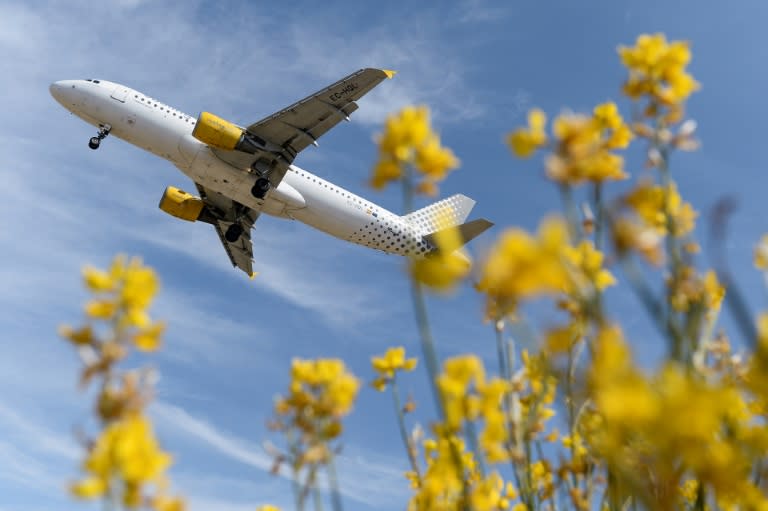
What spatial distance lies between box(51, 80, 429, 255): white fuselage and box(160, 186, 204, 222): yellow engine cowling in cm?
320

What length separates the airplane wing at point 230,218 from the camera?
77.4 ft

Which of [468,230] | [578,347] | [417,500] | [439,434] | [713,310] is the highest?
[468,230]

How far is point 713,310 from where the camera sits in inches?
78.5

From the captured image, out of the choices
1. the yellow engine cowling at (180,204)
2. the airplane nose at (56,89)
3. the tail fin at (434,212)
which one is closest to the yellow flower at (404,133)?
the tail fin at (434,212)

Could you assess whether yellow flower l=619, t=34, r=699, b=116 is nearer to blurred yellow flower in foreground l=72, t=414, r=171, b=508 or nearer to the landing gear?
blurred yellow flower in foreground l=72, t=414, r=171, b=508

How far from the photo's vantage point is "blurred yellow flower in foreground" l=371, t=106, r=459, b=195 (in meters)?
1.44

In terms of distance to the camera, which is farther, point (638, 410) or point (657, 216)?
point (657, 216)

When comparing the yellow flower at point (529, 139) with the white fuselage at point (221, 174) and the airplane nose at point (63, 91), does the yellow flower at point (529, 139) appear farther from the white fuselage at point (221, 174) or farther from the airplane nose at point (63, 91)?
the airplane nose at point (63, 91)

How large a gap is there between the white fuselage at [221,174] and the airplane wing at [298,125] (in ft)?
1.59

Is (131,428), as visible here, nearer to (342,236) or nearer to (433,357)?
(433,357)

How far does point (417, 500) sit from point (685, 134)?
1.45 meters

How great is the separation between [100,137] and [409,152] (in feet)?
65.1

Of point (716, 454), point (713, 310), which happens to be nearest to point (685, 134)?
point (713, 310)

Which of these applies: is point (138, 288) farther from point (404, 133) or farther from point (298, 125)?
point (298, 125)
